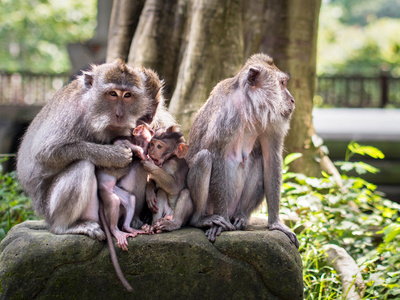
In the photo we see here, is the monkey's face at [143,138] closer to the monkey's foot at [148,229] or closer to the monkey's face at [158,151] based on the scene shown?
the monkey's face at [158,151]

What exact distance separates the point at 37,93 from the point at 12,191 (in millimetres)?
13631

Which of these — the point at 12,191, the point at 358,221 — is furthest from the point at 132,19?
the point at 358,221

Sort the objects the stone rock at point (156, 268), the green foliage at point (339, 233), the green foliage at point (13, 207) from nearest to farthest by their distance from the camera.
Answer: the stone rock at point (156, 268) < the green foliage at point (339, 233) < the green foliage at point (13, 207)

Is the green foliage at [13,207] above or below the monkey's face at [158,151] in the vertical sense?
below

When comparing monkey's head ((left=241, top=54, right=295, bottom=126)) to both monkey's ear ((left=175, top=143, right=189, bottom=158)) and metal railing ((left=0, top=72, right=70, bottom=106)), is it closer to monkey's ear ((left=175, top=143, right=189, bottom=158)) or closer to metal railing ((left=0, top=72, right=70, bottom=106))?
monkey's ear ((left=175, top=143, right=189, bottom=158))

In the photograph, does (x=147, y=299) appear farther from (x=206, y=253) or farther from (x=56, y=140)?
(x=56, y=140)

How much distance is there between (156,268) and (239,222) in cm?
96

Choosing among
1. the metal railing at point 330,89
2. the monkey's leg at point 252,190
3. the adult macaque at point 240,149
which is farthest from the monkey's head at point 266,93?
the metal railing at point 330,89

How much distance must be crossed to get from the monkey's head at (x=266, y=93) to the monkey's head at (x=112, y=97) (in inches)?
37.5

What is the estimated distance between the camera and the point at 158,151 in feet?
13.6

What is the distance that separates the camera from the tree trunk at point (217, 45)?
6.06 m

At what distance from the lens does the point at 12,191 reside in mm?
6535

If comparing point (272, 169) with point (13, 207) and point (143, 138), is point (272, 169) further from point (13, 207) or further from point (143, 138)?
point (13, 207)

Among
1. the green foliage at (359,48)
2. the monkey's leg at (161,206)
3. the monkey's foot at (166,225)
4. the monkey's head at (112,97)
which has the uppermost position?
the green foliage at (359,48)
